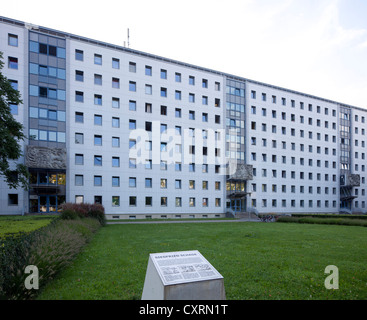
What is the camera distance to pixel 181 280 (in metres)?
4.18

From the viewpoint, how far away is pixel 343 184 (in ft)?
185

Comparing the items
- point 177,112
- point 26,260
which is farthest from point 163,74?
point 26,260

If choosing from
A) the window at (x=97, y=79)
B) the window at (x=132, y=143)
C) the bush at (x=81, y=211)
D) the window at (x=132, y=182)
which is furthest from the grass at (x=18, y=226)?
the window at (x=97, y=79)

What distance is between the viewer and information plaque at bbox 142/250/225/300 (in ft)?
13.3

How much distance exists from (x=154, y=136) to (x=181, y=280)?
35845 mm

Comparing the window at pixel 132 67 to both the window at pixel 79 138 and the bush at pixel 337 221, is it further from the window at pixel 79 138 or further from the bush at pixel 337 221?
the bush at pixel 337 221

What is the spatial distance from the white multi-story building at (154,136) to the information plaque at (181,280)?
31.8 meters

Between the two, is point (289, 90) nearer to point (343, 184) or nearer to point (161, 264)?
point (343, 184)

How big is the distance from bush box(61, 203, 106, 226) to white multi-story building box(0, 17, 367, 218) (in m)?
11.6

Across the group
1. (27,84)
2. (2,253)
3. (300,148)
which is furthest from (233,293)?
(300,148)

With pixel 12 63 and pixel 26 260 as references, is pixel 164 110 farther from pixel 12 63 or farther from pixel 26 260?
pixel 26 260

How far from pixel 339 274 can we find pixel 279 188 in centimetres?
4467

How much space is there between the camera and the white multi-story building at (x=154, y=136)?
107ft
